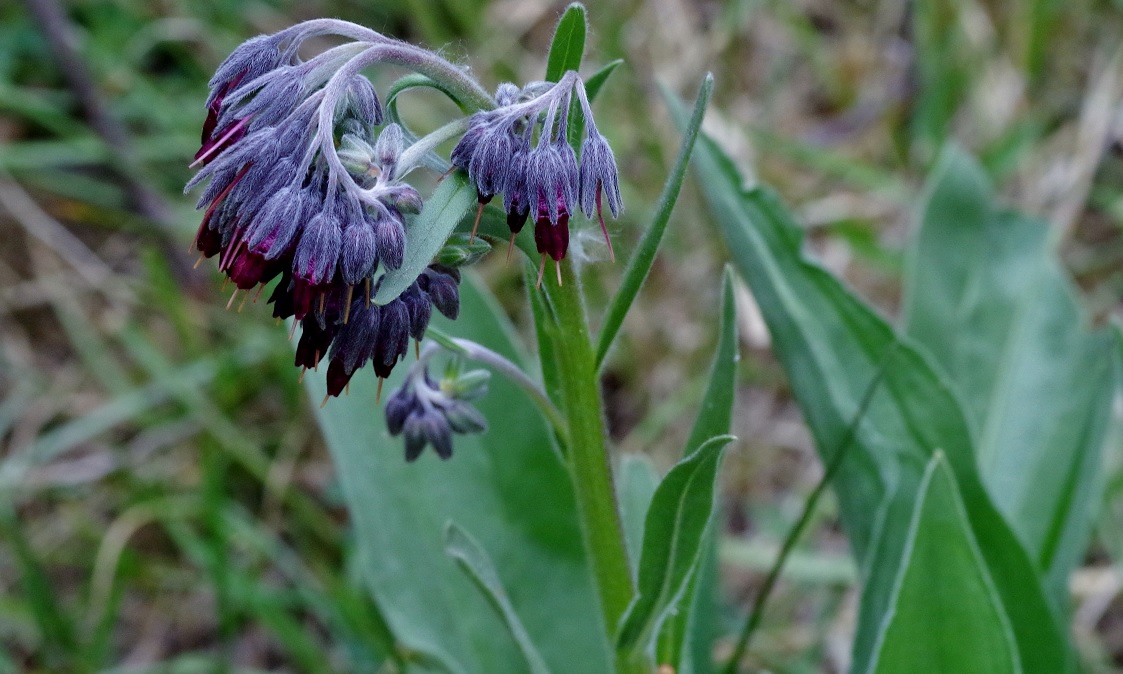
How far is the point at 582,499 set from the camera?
2.03m

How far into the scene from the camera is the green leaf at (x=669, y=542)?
1.87 m

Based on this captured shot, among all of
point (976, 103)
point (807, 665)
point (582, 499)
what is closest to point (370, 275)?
point (582, 499)

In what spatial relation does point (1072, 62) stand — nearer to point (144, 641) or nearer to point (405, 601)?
point (405, 601)

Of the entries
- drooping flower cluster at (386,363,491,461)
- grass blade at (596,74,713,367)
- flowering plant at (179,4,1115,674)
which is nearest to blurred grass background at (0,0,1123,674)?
flowering plant at (179,4,1115,674)

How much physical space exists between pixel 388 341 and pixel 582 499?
1.85 feet

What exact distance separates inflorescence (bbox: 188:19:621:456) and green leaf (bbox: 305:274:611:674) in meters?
1.10

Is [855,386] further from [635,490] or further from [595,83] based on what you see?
[595,83]

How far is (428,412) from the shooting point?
6.77 feet

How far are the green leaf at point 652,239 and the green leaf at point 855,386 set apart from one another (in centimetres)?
97

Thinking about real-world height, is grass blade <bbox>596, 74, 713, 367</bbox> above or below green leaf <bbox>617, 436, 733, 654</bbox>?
above

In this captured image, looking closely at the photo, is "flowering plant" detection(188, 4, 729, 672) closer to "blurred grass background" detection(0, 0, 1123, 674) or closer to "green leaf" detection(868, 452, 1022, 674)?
"green leaf" detection(868, 452, 1022, 674)

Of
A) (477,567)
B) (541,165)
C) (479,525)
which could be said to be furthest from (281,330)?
(541,165)

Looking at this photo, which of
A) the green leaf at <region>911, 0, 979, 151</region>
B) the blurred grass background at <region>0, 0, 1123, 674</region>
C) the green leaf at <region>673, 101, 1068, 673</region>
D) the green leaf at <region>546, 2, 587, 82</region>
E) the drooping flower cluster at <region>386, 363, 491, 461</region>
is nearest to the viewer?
the green leaf at <region>546, 2, 587, 82</region>

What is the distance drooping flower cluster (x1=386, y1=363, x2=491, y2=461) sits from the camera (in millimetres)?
2066
